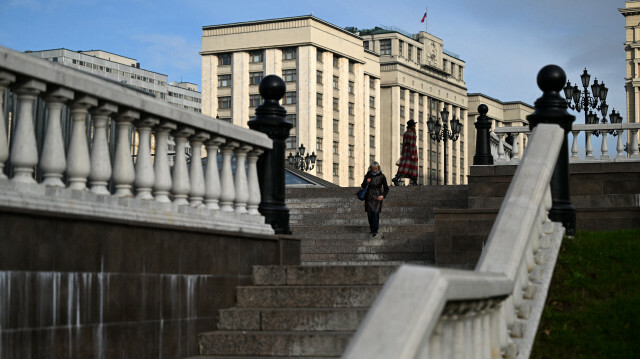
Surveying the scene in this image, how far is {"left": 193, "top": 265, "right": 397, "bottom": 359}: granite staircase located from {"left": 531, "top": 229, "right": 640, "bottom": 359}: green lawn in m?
1.47

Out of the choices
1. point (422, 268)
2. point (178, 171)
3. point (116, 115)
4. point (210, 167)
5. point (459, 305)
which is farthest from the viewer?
point (210, 167)

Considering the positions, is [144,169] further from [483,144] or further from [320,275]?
[483,144]

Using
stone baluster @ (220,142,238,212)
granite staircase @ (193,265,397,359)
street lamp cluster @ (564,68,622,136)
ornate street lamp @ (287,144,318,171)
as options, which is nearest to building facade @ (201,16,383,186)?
ornate street lamp @ (287,144,318,171)

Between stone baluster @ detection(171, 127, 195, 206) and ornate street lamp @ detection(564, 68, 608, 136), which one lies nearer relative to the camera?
stone baluster @ detection(171, 127, 195, 206)

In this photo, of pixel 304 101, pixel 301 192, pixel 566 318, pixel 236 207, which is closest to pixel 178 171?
pixel 236 207

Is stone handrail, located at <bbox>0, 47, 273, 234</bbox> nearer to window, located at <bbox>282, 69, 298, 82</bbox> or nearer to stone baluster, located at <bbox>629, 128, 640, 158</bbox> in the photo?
stone baluster, located at <bbox>629, 128, 640, 158</bbox>

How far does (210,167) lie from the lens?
29.3ft

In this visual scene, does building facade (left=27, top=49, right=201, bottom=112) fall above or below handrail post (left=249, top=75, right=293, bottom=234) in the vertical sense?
above

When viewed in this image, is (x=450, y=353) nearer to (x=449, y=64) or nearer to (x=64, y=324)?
(x=64, y=324)

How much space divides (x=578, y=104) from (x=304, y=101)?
66611 millimetres

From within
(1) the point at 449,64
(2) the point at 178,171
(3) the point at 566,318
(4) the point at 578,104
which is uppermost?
(1) the point at 449,64

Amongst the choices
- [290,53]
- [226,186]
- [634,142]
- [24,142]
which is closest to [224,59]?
[290,53]

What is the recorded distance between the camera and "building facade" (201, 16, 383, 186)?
4038 inches

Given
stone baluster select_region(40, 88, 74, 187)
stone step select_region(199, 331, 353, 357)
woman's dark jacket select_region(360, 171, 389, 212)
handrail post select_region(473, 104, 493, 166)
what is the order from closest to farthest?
1. stone baluster select_region(40, 88, 74, 187)
2. stone step select_region(199, 331, 353, 357)
3. woman's dark jacket select_region(360, 171, 389, 212)
4. handrail post select_region(473, 104, 493, 166)
